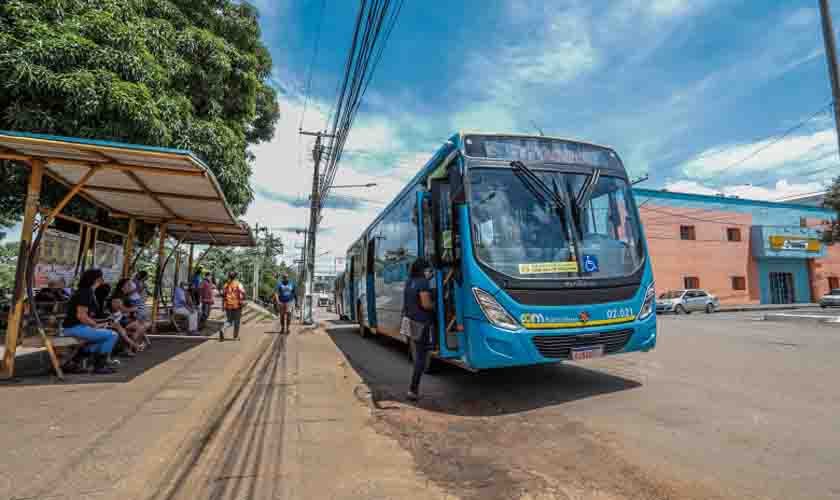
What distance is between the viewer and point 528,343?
4.53m

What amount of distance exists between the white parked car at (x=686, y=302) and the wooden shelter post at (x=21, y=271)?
2771cm

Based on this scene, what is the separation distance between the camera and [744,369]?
6.65 meters

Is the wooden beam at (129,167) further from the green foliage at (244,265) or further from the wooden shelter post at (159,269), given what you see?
the green foliage at (244,265)

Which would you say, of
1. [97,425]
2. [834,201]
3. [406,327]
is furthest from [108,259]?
[834,201]

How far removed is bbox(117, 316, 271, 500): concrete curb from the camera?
2916 millimetres

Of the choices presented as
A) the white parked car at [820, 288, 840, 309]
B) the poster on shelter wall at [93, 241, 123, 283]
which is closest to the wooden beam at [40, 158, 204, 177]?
the poster on shelter wall at [93, 241, 123, 283]

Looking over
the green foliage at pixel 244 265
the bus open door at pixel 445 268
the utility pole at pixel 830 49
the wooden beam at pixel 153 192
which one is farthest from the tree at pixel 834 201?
the green foliage at pixel 244 265

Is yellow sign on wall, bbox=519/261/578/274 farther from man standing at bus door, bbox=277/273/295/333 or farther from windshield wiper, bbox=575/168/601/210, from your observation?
man standing at bus door, bbox=277/273/295/333

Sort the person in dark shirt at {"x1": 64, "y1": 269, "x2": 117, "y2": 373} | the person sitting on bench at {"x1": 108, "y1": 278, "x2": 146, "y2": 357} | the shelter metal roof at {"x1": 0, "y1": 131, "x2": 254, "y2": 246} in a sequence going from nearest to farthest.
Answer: the shelter metal roof at {"x1": 0, "y1": 131, "x2": 254, "y2": 246}, the person in dark shirt at {"x1": 64, "y1": 269, "x2": 117, "y2": 373}, the person sitting on bench at {"x1": 108, "y1": 278, "x2": 146, "y2": 357}

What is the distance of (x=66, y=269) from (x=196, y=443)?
596 centimetres

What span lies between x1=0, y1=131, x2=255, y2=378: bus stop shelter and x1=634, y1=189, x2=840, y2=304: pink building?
27343 millimetres

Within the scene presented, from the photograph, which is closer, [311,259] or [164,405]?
[164,405]

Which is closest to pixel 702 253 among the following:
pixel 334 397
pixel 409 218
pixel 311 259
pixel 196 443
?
pixel 311 259

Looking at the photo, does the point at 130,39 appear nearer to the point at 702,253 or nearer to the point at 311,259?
the point at 311,259
